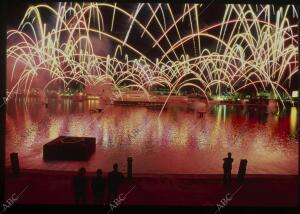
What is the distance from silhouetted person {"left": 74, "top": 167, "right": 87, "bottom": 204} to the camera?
6.66 metres

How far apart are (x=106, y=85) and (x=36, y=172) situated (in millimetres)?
33827

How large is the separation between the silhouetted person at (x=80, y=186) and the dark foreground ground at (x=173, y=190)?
0.30m

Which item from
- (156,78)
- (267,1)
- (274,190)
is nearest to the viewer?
(267,1)

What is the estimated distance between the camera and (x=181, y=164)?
1084 centimetres

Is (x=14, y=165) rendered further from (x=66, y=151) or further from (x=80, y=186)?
(x=66, y=151)

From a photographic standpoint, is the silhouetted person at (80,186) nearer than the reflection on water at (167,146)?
Yes

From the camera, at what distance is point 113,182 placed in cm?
694

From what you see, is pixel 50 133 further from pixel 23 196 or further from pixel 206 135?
pixel 23 196

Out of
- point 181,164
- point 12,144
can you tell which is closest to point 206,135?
point 181,164

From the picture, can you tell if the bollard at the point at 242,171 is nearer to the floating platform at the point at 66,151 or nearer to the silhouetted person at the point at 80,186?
the silhouetted person at the point at 80,186

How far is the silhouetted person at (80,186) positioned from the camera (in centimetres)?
666

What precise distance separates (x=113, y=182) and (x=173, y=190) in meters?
1.58

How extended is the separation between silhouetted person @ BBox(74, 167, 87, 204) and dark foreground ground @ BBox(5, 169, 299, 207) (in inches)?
11.6

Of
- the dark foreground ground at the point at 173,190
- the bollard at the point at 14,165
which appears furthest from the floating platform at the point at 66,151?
the bollard at the point at 14,165
